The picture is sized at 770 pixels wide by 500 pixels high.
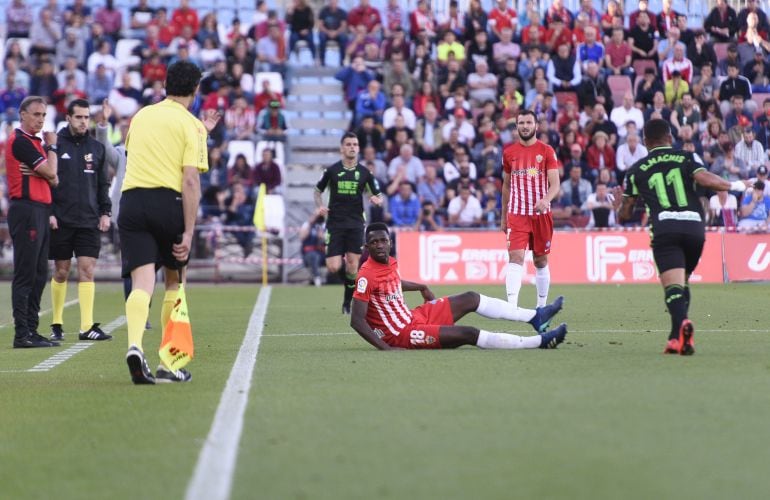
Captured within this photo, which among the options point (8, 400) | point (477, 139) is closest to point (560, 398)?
point (8, 400)

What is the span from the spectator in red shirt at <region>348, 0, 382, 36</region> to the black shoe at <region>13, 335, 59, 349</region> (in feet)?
65.8

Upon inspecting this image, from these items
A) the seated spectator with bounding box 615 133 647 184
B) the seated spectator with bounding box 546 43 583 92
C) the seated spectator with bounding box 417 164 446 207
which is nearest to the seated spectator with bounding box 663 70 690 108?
the seated spectator with bounding box 546 43 583 92

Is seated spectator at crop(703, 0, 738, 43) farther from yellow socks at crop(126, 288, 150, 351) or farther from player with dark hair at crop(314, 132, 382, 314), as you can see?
yellow socks at crop(126, 288, 150, 351)

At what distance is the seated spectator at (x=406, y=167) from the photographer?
88.3 ft

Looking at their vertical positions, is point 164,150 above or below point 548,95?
below

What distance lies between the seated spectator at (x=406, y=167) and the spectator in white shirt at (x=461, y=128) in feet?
4.56

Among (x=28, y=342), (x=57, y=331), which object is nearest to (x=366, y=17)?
(x=57, y=331)

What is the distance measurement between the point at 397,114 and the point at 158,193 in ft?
67.2

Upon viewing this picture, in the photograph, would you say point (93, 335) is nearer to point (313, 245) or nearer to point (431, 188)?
point (313, 245)

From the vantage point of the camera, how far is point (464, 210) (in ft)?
86.3

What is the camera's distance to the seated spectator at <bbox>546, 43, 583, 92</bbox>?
3003cm

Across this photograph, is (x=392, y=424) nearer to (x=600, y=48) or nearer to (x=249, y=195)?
(x=249, y=195)

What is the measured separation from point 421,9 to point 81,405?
2527 centimetres

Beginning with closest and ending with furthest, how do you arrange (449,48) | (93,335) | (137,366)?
(137,366), (93,335), (449,48)
